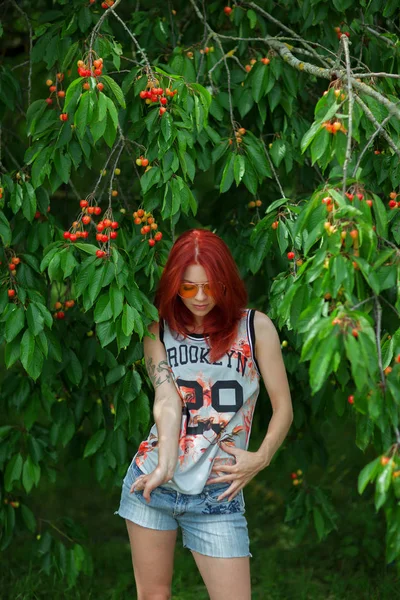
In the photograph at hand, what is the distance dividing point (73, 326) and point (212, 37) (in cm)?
118

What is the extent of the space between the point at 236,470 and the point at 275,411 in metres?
0.20

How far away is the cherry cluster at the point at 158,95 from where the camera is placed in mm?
2576

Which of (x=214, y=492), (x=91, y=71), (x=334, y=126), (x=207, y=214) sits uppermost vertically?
(x=207, y=214)

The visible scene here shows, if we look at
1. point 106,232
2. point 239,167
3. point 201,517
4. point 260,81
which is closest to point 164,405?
point 201,517

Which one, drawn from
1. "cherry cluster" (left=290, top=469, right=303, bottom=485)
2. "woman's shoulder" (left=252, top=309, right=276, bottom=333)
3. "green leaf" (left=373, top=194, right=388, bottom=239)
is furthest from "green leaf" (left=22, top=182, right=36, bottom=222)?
"cherry cluster" (left=290, top=469, right=303, bottom=485)

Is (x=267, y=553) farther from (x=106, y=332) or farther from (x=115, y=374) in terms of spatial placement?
(x=106, y=332)

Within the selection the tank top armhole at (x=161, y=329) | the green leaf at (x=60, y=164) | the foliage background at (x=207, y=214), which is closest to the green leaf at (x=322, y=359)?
the foliage background at (x=207, y=214)

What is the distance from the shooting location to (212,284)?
2.37 metres

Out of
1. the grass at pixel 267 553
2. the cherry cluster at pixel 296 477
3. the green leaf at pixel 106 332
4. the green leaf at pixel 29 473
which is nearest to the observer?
the green leaf at pixel 106 332

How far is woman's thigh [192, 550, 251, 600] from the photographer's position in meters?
2.36

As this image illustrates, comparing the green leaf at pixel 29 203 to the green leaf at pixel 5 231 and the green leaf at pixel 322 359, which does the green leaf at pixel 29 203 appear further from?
the green leaf at pixel 322 359

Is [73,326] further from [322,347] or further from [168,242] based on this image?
[322,347]

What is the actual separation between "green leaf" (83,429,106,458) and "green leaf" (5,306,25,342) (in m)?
0.83

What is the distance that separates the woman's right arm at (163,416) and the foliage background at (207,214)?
95 millimetres
